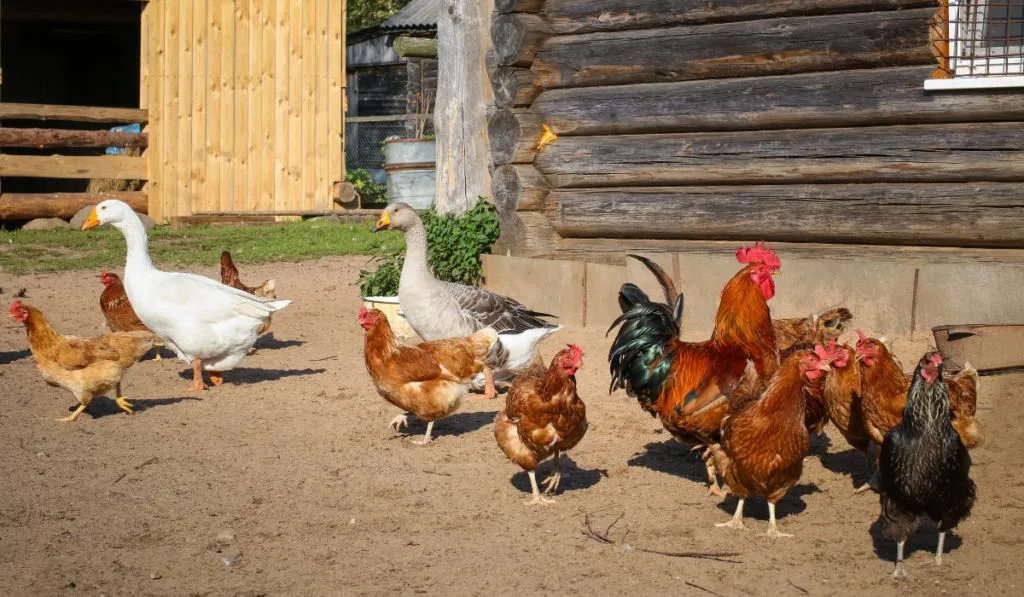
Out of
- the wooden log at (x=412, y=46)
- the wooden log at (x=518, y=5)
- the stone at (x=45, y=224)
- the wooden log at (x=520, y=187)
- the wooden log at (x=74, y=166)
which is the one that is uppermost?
the wooden log at (x=412, y=46)

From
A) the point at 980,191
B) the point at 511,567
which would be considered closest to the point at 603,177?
the point at 980,191

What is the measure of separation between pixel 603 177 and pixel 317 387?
12.2 feet

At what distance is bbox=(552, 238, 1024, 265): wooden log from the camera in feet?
30.5

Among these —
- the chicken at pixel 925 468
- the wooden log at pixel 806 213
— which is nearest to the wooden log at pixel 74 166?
the wooden log at pixel 806 213

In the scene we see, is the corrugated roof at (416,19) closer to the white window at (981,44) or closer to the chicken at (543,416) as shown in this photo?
the white window at (981,44)

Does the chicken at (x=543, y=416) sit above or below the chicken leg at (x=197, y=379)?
above

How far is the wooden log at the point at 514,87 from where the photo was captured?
11.5 metres

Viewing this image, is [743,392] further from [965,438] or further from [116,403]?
[116,403]

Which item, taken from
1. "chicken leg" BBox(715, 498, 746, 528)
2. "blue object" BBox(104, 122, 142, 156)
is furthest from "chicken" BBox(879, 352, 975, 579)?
"blue object" BBox(104, 122, 142, 156)

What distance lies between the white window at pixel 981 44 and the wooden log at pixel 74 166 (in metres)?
15.2

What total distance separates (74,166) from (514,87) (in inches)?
451

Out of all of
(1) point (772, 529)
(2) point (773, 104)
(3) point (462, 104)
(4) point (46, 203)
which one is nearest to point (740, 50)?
(2) point (773, 104)

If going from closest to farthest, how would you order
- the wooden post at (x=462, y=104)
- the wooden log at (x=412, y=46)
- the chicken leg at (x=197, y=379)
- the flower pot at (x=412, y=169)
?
the chicken leg at (x=197, y=379) < the wooden post at (x=462, y=104) < the flower pot at (x=412, y=169) < the wooden log at (x=412, y=46)

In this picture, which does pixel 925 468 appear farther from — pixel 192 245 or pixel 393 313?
pixel 192 245
